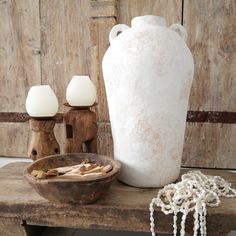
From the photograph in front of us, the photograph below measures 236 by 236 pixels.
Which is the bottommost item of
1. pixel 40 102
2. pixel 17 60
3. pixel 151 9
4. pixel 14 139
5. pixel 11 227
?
pixel 11 227

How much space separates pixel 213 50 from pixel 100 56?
345 mm

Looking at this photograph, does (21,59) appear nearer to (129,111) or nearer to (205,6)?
(129,111)

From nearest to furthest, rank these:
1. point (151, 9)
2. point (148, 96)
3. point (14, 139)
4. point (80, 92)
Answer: point (148, 96) → point (80, 92) → point (151, 9) → point (14, 139)

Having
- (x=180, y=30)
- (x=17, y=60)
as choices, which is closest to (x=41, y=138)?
(x=17, y=60)

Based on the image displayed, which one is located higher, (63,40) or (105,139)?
(63,40)

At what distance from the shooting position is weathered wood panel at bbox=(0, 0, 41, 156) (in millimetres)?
953

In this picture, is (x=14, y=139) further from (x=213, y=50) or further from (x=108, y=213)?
(x=213, y=50)

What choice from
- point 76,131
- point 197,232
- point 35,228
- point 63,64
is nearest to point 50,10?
point 63,64

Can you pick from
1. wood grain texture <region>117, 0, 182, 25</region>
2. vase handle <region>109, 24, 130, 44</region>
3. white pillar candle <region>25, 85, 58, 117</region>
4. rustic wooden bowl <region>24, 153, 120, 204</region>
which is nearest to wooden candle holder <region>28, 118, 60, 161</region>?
white pillar candle <region>25, 85, 58, 117</region>

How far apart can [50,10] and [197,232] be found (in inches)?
30.4

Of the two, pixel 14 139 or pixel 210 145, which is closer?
pixel 210 145

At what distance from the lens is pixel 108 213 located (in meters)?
0.60

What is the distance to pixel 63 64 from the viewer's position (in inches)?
37.5

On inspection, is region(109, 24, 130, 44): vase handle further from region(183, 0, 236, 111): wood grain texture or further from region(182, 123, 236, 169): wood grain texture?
region(182, 123, 236, 169): wood grain texture
